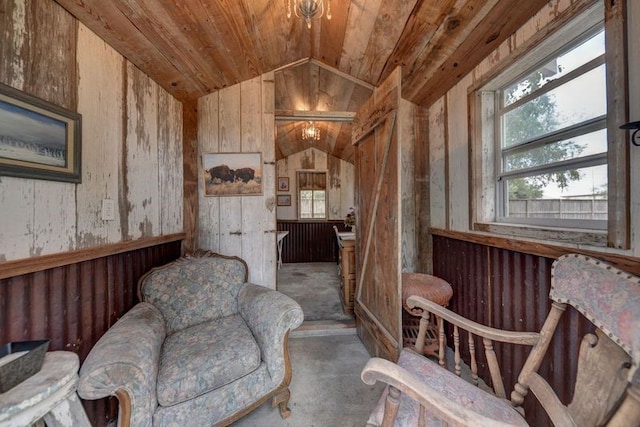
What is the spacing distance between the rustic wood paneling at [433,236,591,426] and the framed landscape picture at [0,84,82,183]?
2543 millimetres

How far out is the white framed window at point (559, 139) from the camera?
1027 mm

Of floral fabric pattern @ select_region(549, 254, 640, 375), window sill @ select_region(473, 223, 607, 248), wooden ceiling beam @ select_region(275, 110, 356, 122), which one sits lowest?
floral fabric pattern @ select_region(549, 254, 640, 375)

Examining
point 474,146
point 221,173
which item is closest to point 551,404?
point 474,146

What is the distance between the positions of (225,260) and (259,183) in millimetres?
875

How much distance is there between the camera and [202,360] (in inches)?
52.1

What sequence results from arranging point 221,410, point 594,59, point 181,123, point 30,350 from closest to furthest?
point 30,350
point 594,59
point 221,410
point 181,123

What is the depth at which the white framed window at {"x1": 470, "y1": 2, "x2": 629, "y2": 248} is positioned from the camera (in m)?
1.03

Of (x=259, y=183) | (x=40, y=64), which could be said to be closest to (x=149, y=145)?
(x=40, y=64)

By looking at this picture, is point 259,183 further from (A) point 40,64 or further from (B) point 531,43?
(B) point 531,43

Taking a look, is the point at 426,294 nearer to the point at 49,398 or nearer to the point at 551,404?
the point at 551,404

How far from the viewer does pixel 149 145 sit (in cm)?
194

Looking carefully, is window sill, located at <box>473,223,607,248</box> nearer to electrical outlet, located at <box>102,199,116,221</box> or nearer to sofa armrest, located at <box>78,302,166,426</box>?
sofa armrest, located at <box>78,302,166,426</box>

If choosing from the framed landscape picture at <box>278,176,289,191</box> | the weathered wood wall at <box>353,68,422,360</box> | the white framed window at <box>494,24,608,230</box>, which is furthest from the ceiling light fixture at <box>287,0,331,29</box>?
the framed landscape picture at <box>278,176,289,191</box>

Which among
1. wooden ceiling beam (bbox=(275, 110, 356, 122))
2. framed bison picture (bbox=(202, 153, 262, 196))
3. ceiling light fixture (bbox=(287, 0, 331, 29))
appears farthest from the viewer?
wooden ceiling beam (bbox=(275, 110, 356, 122))
